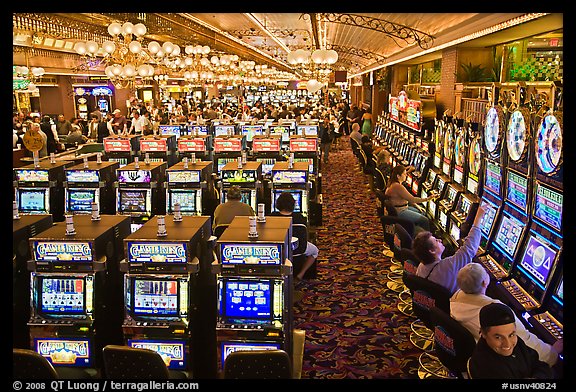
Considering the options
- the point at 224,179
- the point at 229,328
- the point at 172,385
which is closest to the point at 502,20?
the point at 224,179

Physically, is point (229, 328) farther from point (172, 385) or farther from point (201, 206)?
point (201, 206)

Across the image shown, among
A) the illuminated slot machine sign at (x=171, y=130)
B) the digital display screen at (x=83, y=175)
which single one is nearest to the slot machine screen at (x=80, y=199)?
the digital display screen at (x=83, y=175)

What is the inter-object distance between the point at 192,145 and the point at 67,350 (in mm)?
8142

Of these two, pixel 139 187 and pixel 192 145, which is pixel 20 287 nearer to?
pixel 139 187

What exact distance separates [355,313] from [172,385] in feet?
10.7

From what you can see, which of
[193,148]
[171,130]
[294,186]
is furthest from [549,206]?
[171,130]

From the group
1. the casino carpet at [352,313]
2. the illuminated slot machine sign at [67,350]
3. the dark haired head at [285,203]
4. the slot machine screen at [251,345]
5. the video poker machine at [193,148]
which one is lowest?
the casino carpet at [352,313]

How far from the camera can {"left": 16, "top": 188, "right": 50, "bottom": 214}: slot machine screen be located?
8609 millimetres

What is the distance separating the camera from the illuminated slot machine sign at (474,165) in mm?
Answer: 6797

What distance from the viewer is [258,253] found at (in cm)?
448

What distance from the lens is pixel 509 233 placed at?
5.47 m

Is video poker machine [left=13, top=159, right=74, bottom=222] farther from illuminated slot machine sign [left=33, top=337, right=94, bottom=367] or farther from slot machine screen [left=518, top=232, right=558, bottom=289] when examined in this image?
slot machine screen [left=518, top=232, right=558, bottom=289]

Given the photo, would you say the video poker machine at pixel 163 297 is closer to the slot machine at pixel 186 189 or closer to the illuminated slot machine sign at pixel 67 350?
the illuminated slot machine sign at pixel 67 350

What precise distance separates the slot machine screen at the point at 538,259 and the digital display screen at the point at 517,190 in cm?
43
